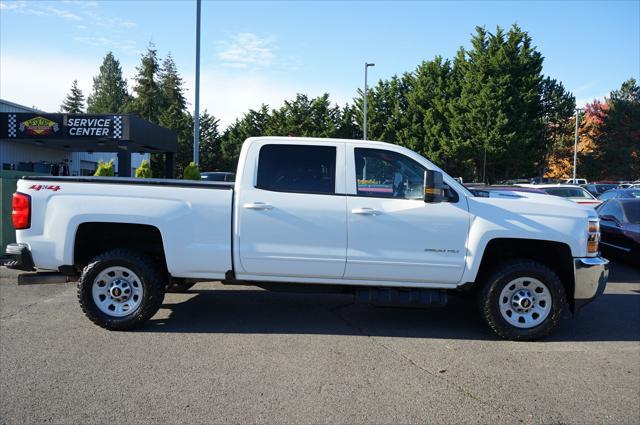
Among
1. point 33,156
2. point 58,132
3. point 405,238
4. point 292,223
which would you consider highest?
point 58,132

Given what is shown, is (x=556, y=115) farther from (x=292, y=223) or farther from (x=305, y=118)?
(x=292, y=223)

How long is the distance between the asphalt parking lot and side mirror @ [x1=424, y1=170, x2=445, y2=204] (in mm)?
1513

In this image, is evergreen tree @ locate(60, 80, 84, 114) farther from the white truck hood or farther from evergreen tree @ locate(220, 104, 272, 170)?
the white truck hood

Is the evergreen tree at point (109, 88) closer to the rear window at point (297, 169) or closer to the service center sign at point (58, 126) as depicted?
the service center sign at point (58, 126)

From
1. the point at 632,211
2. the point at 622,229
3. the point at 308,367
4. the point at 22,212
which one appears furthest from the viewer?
the point at 632,211

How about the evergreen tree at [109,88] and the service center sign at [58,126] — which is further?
the evergreen tree at [109,88]

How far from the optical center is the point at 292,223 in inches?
205

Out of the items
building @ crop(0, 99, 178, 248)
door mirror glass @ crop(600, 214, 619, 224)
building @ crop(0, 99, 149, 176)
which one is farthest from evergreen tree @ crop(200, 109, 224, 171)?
door mirror glass @ crop(600, 214, 619, 224)

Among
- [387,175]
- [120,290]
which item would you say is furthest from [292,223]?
[120,290]

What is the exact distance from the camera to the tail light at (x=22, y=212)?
5.28 metres

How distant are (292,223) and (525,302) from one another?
2.64m

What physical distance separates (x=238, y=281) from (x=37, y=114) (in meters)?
19.1

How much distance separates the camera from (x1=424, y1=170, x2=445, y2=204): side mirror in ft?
16.4

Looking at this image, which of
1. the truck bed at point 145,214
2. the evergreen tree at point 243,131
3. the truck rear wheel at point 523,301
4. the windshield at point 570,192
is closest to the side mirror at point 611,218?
the windshield at point 570,192
